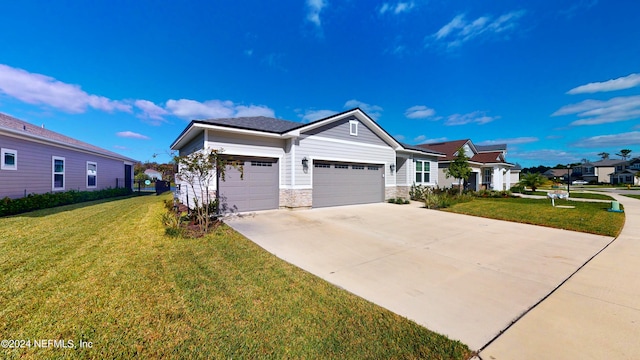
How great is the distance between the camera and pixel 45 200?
10836 millimetres

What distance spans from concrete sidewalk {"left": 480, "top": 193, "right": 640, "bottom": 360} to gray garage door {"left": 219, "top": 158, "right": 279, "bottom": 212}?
872 centimetres

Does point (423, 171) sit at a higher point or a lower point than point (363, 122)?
lower

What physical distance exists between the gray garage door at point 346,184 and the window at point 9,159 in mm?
12980

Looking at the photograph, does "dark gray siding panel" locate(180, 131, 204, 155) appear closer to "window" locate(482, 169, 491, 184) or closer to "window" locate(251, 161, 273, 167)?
"window" locate(251, 161, 273, 167)

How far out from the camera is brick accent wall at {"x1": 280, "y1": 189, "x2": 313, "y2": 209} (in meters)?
10.2

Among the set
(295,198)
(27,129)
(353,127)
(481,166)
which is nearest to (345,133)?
(353,127)

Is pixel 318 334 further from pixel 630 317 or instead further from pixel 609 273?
pixel 609 273

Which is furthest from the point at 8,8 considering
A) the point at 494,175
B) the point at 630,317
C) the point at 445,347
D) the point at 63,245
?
the point at 494,175

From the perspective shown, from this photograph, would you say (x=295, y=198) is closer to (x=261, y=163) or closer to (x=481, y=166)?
(x=261, y=163)

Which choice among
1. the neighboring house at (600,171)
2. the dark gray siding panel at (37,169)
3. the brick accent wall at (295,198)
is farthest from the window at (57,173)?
the neighboring house at (600,171)

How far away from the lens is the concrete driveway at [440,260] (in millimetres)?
2928

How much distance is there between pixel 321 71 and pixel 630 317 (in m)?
18.8

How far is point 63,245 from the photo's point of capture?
205 inches

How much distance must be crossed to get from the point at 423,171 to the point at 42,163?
21.9 m
